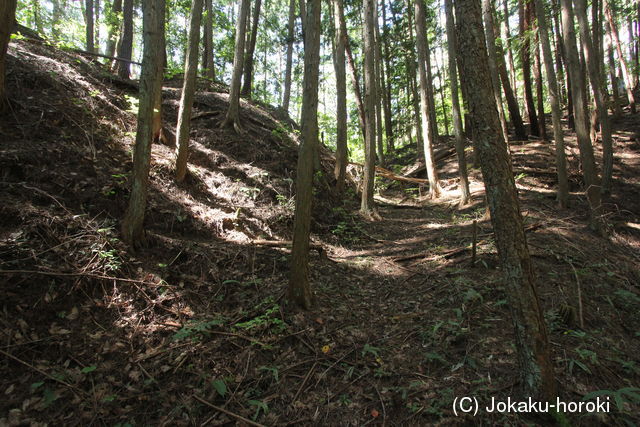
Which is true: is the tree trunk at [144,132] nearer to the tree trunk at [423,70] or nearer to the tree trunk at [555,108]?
the tree trunk at [423,70]

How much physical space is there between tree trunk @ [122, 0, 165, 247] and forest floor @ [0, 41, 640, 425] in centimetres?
26

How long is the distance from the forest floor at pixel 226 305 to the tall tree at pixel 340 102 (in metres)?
4.06

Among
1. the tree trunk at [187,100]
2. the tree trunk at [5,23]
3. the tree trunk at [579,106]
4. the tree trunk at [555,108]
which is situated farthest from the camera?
the tree trunk at [555,108]

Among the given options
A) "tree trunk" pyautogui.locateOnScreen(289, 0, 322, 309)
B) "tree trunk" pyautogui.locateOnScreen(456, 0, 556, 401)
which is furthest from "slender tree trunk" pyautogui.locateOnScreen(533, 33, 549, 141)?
"tree trunk" pyautogui.locateOnScreen(456, 0, 556, 401)

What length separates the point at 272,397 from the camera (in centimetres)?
356

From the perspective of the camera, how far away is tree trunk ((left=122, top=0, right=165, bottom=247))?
5.05 m

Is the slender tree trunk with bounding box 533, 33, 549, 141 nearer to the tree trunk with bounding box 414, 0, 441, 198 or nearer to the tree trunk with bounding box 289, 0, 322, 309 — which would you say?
the tree trunk with bounding box 414, 0, 441, 198

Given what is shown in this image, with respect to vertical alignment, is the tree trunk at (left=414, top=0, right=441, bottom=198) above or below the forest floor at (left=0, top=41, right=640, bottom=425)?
above

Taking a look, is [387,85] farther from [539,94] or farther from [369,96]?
[369,96]

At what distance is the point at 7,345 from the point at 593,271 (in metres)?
8.15

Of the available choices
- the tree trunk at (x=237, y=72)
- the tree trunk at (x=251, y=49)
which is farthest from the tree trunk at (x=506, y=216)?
the tree trunk at (x=251, y=49)

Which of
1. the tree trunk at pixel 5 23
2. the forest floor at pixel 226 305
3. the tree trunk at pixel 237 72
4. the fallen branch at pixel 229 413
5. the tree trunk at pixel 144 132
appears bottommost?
the fallen branch at pixel 229 413

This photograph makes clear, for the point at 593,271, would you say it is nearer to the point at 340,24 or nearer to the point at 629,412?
the point at 629,412

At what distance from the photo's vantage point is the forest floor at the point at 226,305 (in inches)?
131
